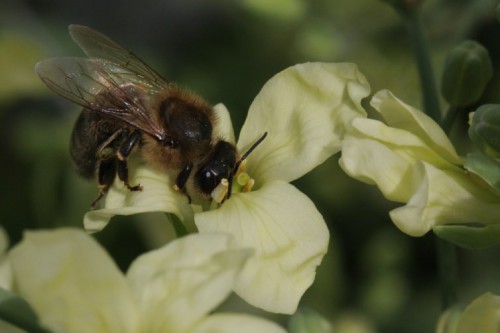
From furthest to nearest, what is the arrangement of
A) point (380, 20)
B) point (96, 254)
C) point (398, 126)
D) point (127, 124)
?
point (380, 20), point (127, 124), point (398, 126), point (96, 254)

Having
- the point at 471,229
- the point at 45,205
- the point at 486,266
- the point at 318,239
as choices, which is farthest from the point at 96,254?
the point at 486,266

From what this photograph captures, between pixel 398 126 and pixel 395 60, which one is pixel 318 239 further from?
pixel 395 60

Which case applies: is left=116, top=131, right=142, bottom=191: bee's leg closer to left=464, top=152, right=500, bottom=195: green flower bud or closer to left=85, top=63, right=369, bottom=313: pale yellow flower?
left=85, top=63, right=369, bottom=313: pale yellow flower

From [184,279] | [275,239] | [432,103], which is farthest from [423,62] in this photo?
[184,279]

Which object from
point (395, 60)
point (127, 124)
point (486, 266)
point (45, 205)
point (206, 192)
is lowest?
point (486, 266)

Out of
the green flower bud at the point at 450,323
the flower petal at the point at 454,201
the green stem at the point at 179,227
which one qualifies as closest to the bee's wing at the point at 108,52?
the green stem at the point at 179,227

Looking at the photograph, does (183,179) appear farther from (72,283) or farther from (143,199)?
(72,283)

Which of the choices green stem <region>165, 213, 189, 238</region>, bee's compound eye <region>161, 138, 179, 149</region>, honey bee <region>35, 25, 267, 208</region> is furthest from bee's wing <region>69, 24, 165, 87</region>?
green stem <region>165, 213, 189, 238</region>
